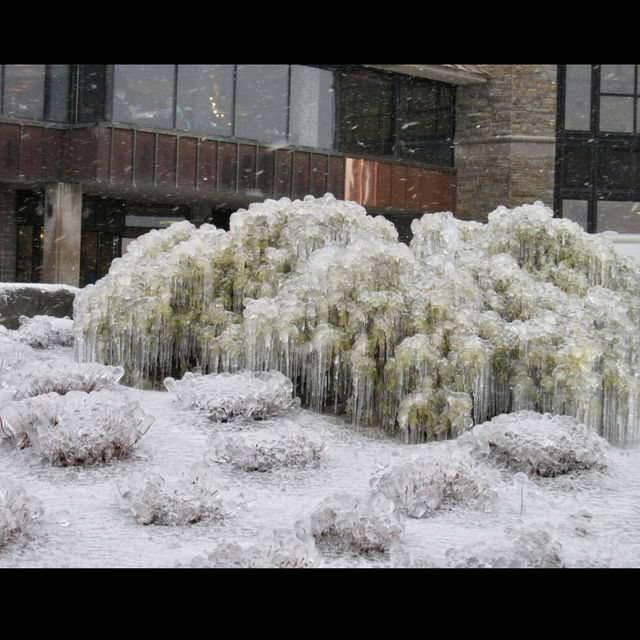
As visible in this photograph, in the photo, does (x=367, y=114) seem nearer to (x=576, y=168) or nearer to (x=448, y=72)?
(x=448, y=72)

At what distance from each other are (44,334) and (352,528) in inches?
249

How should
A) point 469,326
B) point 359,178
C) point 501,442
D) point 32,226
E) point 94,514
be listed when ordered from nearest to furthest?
point 94,514 < point 501,442 < point 469,326 < point 32,226 < point 359,178

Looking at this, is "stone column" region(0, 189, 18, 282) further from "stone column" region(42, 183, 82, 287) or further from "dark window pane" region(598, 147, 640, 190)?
"dark window pane" region(598, 147, 640, 190)

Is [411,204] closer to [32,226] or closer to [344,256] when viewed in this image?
[32,226]

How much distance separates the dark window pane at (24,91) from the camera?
17047 millimetres

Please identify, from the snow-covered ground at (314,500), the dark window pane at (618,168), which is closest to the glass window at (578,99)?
the dark window pane at (618,168)

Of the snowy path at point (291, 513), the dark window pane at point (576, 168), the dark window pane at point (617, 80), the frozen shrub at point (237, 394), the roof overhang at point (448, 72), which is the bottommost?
the snowy path at point (291, 513)

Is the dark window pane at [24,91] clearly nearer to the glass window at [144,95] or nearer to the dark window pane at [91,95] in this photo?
the dark window pane at [91,95]

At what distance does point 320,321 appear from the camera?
6.92 meters

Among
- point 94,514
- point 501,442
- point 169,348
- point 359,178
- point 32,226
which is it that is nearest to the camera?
point 94,514

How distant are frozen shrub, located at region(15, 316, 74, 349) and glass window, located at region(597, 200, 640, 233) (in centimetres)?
1781

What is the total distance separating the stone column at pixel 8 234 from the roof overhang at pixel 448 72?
9703mm
